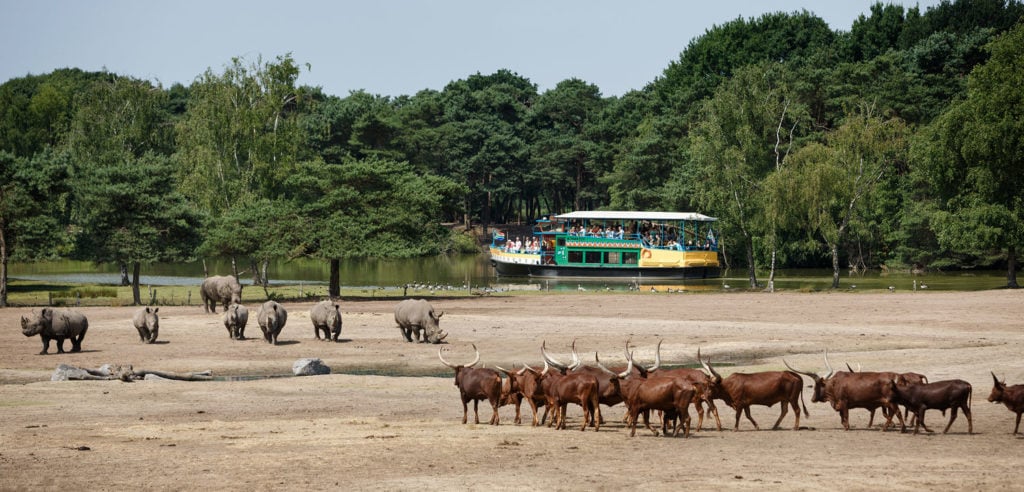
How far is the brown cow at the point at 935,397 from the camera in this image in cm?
2047

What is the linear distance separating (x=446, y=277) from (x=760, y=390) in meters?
69.3

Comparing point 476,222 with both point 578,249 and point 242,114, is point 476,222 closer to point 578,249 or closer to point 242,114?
point 578,249

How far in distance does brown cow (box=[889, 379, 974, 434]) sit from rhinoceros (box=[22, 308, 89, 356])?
83.1 ft

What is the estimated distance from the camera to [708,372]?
2219cm

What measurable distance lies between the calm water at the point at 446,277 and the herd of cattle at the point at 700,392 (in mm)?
43160

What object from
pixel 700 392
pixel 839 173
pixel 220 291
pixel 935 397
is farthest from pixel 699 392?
pixel 839 173

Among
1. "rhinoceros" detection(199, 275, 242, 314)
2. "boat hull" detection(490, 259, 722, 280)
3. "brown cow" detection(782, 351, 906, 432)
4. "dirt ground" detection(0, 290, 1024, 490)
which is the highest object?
"boat hull" detection(490, 259, 722, 280)

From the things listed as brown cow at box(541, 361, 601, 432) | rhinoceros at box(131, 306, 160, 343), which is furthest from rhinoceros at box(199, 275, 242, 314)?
brown cow at box(541, 361, 601, 432)

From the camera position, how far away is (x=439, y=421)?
75.6ft

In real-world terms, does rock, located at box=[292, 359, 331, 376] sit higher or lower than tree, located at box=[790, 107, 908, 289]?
lower

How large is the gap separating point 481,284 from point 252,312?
32.5 m

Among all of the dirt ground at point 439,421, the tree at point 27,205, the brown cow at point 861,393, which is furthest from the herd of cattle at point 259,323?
the tree at point 27,205

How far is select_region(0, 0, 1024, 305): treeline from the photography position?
204 ft

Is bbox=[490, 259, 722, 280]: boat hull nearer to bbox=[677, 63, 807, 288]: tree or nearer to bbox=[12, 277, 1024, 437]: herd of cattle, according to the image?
bbox=[677, 63, 807, 288]: tree
